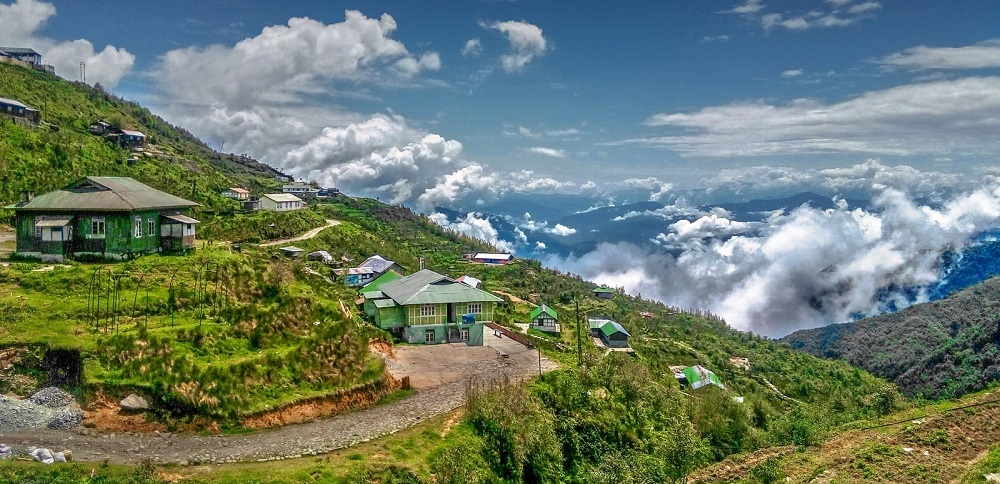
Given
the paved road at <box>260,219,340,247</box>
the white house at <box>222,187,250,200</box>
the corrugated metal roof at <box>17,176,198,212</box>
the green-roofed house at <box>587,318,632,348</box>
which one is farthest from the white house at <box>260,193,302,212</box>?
the corrugated metal roof at <box>17,176,198,212</box>

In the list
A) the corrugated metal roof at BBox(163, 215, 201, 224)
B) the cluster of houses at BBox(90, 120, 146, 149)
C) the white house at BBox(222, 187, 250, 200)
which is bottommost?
the corrugated metal roof at BBox(163, 215, 201, 224)

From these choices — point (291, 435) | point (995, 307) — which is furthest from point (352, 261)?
point (995, 307)

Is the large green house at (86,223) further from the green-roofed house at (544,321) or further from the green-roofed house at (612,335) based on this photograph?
the green-roofed house at (612,335)

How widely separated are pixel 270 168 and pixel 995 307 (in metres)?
147

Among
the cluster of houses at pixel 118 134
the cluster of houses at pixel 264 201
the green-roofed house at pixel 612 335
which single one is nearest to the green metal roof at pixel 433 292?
the green-roofed house at pixel 612 335

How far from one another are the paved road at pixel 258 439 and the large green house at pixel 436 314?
9886 millimetres

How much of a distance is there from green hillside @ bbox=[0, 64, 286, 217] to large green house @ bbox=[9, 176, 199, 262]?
80.5ft

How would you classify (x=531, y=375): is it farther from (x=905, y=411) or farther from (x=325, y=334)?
(x=905, y=411)

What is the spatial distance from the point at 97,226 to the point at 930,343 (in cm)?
9079

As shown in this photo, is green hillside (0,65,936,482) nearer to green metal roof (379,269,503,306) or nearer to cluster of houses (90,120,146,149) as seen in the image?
green metal roof (379,269,503,306)

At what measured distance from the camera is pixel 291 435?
752 inches

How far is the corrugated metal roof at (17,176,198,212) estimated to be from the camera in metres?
28.0

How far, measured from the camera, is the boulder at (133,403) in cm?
1780

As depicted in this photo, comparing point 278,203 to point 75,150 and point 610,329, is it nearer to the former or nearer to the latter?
point 75,150
